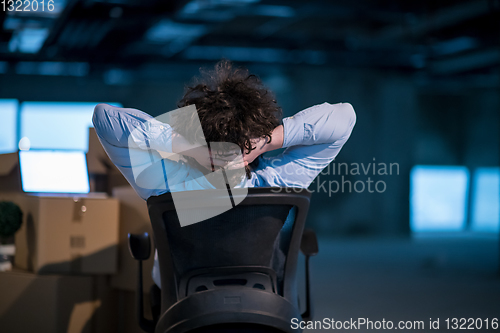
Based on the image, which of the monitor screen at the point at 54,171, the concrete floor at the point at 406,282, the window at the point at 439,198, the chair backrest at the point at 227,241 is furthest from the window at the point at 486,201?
the chair backrest at the point at 227,241

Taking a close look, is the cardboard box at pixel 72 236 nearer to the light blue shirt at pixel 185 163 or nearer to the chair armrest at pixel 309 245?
the light blue shirt at pixel 185 163

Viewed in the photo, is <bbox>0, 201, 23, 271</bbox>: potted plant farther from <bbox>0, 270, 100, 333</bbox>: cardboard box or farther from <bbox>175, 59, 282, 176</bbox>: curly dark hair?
<bbox>175, 59, 282, 176</bbox>: curly dark hair

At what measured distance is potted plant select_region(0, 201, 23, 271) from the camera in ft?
7.28

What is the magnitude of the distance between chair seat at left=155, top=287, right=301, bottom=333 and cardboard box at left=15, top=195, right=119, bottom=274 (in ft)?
3.90

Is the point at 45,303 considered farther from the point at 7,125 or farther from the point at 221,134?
the point at 7,125

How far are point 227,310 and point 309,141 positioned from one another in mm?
519

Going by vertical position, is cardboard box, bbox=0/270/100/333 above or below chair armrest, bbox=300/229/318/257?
below

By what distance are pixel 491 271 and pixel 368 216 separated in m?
3.60

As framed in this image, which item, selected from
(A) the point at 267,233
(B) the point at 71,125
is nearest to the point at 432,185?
(B) the point at 71,125

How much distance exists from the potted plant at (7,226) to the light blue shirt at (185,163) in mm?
1275

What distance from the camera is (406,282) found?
4.07m

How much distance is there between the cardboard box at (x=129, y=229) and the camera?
209 centimetres

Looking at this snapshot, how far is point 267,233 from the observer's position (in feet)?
3.67

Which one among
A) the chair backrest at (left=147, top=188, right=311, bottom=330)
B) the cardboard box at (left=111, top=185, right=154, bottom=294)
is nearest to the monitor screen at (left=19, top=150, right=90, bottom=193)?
the cardboard box at (left=111, top=185, right=154, bottom=294)
